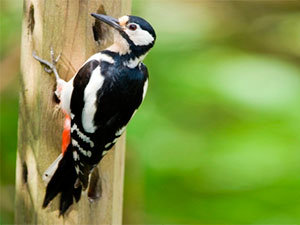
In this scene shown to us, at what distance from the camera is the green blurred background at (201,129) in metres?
3.58

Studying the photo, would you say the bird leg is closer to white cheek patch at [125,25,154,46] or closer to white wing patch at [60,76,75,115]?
white wing patch at [60,76,75,115]

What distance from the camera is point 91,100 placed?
2.73 metres

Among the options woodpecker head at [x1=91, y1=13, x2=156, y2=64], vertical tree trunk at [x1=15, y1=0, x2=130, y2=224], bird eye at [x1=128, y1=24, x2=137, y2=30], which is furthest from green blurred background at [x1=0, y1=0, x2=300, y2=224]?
bird eye at [x1=128, y1=24, x2=137, y2=30]

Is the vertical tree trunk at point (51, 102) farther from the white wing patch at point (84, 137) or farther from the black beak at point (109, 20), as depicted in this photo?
the white wing patch at point (84, 137)

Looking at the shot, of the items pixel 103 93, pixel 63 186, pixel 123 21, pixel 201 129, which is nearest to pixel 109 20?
pixel 123 21

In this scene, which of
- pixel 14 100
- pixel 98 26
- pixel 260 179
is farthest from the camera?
pixel 14 100

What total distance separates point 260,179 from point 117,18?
4.27 ft

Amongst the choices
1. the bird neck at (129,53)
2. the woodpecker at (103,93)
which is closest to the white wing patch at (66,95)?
the woodpecker at (103,93)

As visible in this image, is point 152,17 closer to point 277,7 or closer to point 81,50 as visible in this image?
point 277,7

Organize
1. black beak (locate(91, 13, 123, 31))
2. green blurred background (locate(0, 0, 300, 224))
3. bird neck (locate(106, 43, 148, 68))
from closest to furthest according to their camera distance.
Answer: black beak (locate(91, 13, 123, 31)), bird neck (locate(106, 43, 148, 68)), green blurred background (locate(0, 0, 300, 224))

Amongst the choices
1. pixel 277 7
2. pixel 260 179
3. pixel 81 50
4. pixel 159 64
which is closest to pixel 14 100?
pixel 159 64

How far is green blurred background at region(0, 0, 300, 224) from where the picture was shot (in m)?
3.58

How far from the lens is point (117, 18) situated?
2.91m

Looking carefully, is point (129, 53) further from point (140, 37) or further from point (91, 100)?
point (91, 100)
